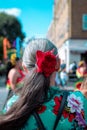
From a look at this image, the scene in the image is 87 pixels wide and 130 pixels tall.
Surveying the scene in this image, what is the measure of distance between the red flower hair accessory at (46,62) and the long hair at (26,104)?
1.4 inches

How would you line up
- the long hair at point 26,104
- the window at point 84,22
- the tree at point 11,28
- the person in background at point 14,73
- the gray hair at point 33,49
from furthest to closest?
the tree at point 11,28
the window at point 84,22
the person in background at point 14,73
the gray hair at point 33,49
the long hair at point 26,104

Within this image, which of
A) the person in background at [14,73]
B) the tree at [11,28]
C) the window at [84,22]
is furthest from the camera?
the tree at [11,28]

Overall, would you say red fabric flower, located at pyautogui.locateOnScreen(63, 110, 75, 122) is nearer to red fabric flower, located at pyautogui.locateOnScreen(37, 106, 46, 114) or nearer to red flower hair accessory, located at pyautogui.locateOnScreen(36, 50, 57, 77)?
red fabric flower, located at pyautogui.locateOnScreen(37, 106, 46, 114)

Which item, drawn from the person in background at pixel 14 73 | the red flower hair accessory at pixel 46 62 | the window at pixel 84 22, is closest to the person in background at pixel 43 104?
the red flower hair accessory at pixel 46 62

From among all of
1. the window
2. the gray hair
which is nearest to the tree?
the window

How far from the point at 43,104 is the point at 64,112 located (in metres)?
0.13

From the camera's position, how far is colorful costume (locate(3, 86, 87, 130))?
233cm

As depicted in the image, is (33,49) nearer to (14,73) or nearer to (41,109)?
(41,109)

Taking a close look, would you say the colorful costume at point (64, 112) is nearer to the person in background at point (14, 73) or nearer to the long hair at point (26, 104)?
the long hair at point (26, 104)

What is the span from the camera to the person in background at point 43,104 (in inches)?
90.6

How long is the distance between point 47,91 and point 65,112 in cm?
16

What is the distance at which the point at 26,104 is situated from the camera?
2.29 metres

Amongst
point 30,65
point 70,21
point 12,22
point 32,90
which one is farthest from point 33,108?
point 12,22

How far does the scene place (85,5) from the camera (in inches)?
1452
